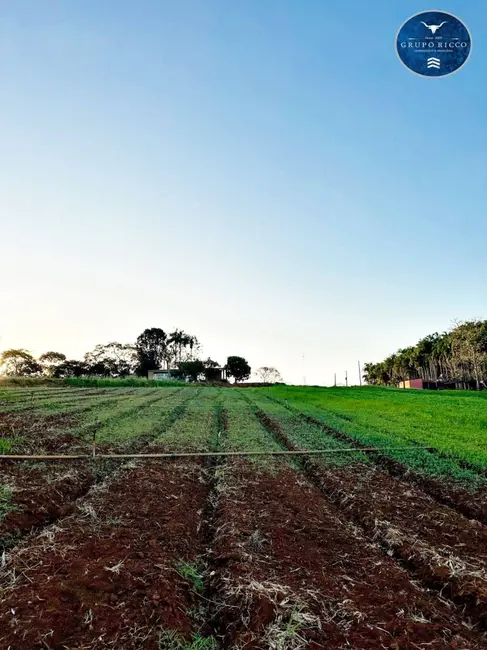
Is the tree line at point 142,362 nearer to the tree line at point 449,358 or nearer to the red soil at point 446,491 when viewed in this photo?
the tree line at point 449,358

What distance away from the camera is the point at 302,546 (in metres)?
4.59

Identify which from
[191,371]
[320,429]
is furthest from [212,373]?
[320,429]

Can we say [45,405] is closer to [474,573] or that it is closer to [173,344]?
[474,573]

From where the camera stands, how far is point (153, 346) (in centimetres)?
10450

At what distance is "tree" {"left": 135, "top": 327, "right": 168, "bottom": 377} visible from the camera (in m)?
103

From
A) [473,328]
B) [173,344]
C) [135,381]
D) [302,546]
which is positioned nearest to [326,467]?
[302,546]

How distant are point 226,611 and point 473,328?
211 ft

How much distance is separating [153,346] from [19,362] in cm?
3498

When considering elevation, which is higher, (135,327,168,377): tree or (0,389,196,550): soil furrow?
(135,327,168,377): tree

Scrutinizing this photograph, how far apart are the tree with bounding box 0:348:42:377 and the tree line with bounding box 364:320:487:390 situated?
6206 cm

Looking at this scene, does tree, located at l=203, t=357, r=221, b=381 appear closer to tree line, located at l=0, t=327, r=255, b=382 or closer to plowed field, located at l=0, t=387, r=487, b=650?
tree line, located at l=0, t=327, r=255, b=382

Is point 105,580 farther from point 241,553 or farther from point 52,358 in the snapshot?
point 52,358

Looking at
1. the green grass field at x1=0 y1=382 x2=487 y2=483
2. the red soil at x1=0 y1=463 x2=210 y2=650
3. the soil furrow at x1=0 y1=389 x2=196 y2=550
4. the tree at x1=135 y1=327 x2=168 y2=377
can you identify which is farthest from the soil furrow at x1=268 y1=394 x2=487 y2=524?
the tree at x1=135 y1=327 x2=168 y2=377

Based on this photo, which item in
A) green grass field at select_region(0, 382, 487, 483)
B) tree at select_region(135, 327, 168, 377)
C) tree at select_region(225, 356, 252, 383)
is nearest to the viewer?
green grass field at select_region(0, 382, 487, 483)
